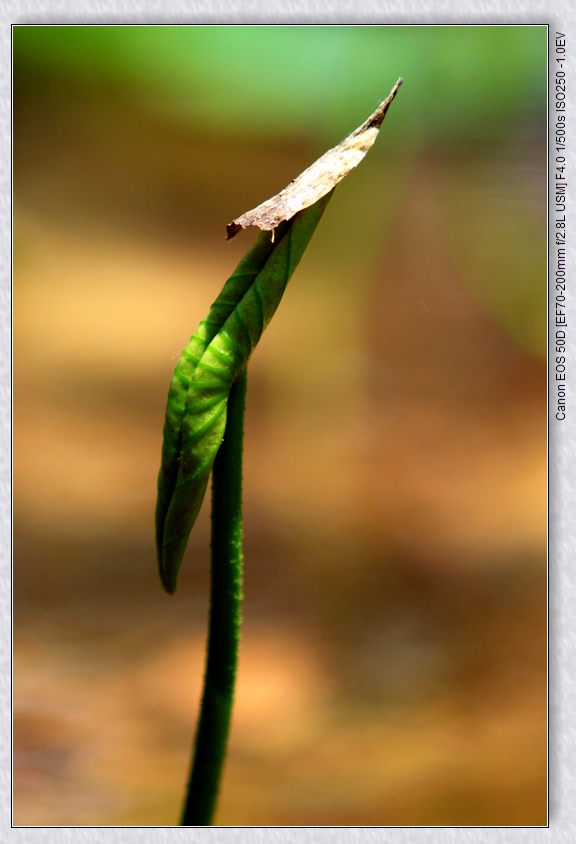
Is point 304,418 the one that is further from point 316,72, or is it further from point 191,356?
point 191,356

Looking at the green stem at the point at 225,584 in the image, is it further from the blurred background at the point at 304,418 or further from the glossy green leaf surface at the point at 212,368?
the blurred background at the point at 304,418

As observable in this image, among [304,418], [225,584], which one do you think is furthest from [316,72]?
[225,584]

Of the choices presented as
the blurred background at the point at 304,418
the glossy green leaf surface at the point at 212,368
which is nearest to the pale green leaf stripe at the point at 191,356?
the glossy green leaf surface at the point at 212,368

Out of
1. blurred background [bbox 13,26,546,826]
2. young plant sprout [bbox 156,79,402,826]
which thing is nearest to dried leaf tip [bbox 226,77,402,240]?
young plant sprout [bbox 156,79,402,826]

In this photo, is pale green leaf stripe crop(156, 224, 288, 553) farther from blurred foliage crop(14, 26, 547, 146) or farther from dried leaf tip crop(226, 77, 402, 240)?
blurred foliage crop(14, 26, 547, 146)

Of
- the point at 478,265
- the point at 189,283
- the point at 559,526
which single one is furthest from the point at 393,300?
the point at 559,526

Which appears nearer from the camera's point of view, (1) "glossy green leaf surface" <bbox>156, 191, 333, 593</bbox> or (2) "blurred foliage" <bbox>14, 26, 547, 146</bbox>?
(1) "glossy green leaf surface" <bbox>156, 191, 333, 593</bbox>

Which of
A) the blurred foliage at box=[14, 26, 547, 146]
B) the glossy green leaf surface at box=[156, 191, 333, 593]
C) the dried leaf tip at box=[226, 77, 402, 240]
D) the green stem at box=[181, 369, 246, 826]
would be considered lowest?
the green stem at box=[181, 369, 246, 826]
